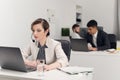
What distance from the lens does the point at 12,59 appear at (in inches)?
96.3

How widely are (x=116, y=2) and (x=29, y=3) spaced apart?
4.57 meters

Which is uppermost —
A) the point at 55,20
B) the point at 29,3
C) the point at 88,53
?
the point at 29,3

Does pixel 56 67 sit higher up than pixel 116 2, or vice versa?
pixel 116 2

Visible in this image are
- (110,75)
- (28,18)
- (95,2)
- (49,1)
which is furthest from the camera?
(95,2)

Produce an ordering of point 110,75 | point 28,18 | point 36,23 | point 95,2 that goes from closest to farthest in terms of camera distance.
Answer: point 36,23 → point 110,75 → point 28,18 → point 95,2

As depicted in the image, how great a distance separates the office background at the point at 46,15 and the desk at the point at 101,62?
1.09 m

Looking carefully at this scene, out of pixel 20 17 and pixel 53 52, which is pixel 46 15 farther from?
pixel 53 52

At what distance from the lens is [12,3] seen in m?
4.39

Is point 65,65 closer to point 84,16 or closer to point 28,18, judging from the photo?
point 28,18

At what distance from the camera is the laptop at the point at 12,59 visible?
2.39 meters

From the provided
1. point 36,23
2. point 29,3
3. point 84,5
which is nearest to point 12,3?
point 29,3

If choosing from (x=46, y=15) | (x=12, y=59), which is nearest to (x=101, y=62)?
(x=46, y=15)

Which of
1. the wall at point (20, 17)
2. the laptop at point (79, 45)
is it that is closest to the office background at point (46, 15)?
the wall at point (20, 17)

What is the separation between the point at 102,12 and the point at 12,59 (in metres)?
6.64
